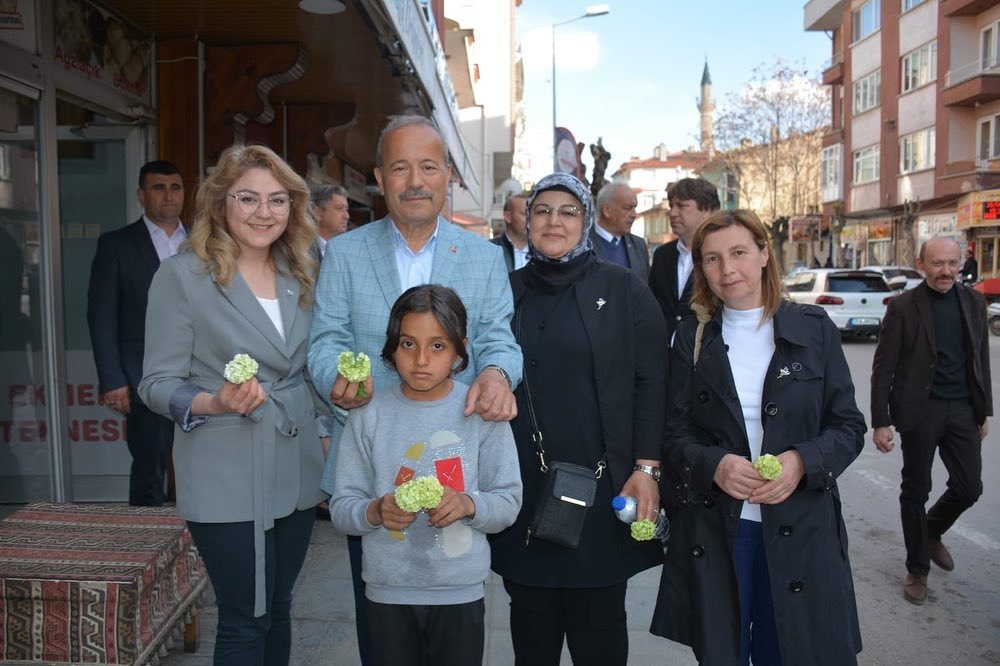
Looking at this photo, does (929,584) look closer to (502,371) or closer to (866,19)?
(502,371)

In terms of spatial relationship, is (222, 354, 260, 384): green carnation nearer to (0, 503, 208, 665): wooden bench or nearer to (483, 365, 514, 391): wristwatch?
(483, 365, 514, 391): wristwatch

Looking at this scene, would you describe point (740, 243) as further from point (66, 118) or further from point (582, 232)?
point (66, 118)

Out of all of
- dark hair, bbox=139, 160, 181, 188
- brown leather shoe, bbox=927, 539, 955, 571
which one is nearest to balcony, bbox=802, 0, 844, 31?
brown leather shoe, bbox=927, 539, 955, 571

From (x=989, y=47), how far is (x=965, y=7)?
1610mm

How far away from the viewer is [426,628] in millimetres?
2432

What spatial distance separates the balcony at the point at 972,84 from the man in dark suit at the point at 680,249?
1033 inches

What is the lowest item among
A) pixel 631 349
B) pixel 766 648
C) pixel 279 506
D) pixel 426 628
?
pixel 766 648

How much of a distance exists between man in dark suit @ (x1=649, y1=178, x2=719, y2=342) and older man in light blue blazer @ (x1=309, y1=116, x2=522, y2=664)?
3.26 metres

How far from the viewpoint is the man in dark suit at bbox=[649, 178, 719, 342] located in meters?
5.88

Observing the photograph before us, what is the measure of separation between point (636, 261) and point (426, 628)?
4.51 m

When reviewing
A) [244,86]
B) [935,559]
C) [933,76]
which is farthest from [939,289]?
[933,76]

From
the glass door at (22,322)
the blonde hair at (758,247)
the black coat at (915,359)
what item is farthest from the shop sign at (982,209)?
the glass door at (22,322)

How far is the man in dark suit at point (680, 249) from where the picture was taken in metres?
5.88

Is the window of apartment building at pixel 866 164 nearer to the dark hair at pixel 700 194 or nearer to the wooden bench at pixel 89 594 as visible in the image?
the dark hair at pixel 700 194
